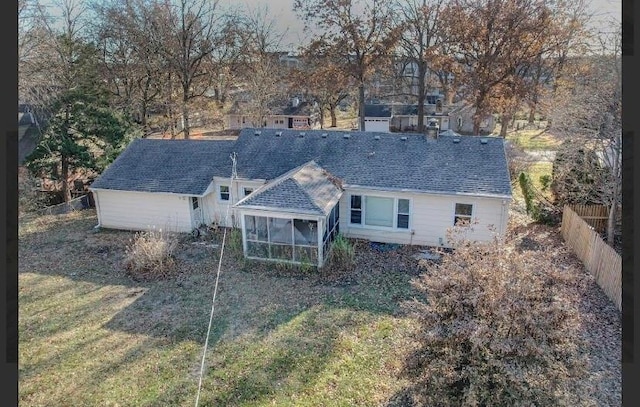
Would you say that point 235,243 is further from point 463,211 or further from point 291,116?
point 291,116

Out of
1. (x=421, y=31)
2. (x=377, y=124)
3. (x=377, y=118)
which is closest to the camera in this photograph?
(x=421, y=31)

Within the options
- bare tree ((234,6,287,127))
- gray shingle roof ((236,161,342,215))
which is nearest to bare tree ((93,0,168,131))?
bare tree ((234,6,287,127))

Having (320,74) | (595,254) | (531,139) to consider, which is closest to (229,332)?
(595,254)

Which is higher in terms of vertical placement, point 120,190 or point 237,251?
point 120,190

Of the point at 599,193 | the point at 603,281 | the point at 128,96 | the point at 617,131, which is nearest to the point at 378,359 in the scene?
the point at 603,281

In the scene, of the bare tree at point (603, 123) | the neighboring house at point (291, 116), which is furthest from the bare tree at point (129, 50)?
the bare tree at point (603, 123)

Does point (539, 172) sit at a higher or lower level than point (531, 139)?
lower

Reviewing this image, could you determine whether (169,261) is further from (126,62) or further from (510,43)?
(510,43)
